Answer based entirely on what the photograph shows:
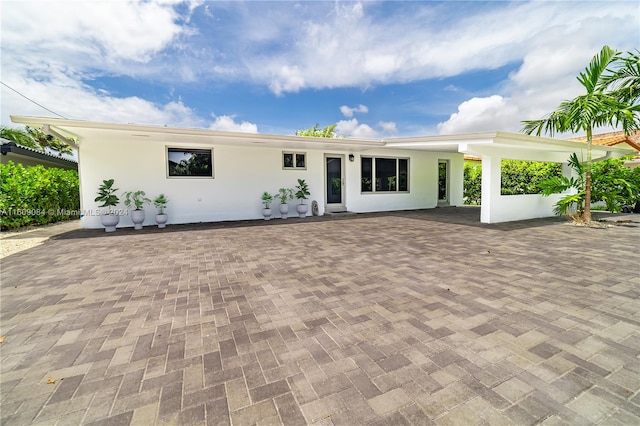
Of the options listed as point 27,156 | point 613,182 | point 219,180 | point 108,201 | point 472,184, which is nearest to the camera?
point 108,201

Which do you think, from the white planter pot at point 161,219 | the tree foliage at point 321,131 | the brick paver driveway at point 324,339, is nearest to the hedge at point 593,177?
the brick paver driveway at point 324,339

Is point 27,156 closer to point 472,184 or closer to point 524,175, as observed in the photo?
point 524,175

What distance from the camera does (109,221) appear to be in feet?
24.2

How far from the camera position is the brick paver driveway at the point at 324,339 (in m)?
1.56

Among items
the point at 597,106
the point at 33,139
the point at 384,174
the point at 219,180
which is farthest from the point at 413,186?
the point at 33,139

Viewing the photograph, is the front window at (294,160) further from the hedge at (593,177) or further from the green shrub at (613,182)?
the green shrub at (613,182)

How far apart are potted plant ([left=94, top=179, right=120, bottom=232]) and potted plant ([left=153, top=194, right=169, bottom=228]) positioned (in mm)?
927

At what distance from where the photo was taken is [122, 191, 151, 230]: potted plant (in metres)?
7.83

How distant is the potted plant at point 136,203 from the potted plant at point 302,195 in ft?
15.3

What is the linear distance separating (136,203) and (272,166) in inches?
167

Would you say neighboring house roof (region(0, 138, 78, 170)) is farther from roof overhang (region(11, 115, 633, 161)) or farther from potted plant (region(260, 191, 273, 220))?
potted plant (region(260, 191, 273, 220))

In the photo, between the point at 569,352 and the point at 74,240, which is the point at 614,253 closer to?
the point at 569,352

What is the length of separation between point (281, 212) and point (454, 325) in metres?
7.77

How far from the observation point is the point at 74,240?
6.30m
